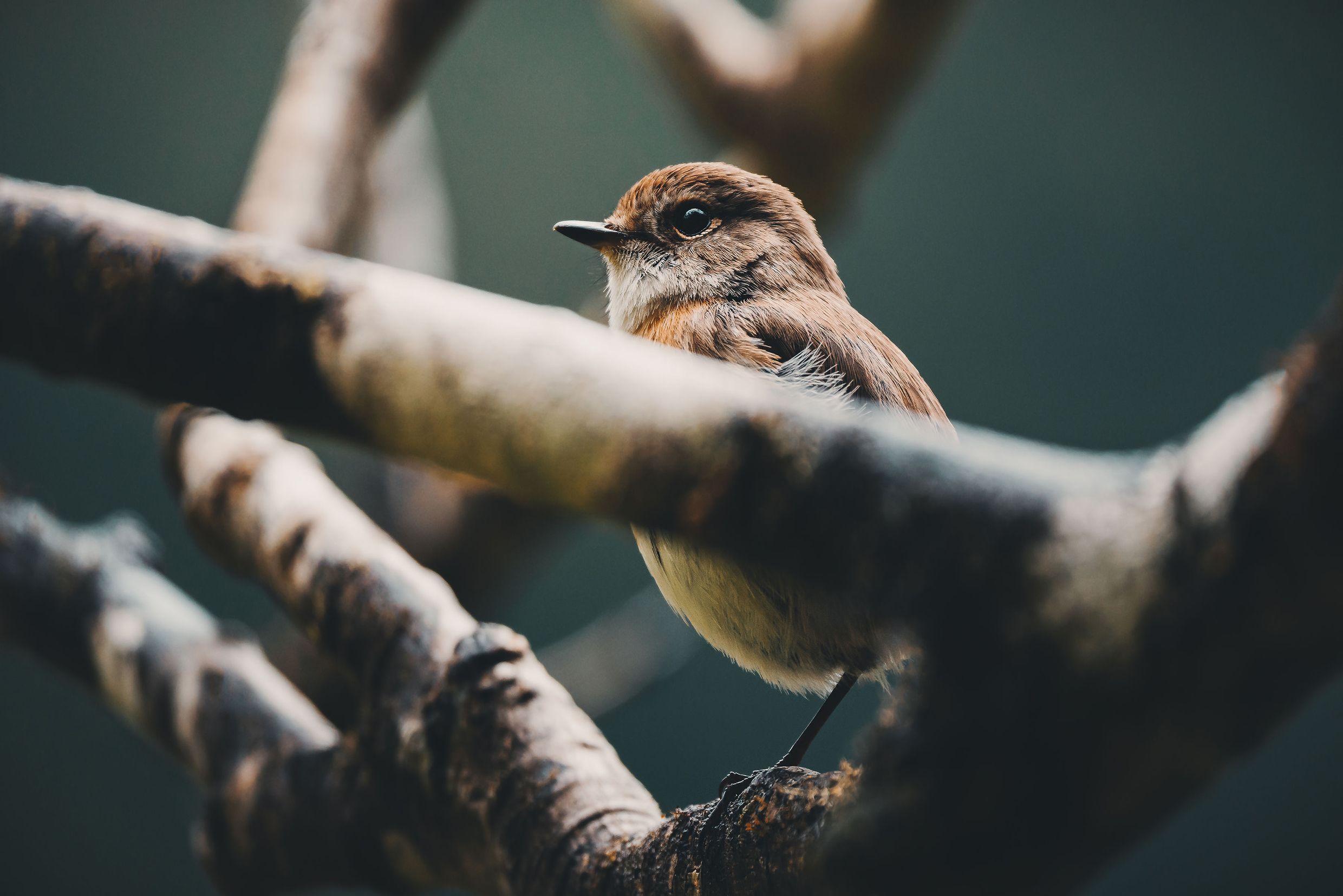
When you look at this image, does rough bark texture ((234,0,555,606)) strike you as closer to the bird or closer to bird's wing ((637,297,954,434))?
the bird

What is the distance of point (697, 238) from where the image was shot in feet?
6.64

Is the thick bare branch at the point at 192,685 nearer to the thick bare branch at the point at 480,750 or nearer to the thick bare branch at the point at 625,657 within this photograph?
the thick bare branch at the point at 480,750

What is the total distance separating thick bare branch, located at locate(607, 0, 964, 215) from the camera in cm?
309

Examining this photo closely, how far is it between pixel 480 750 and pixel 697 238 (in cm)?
116

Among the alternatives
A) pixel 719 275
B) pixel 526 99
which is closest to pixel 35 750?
pixel 526 99

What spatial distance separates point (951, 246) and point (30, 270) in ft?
15.2

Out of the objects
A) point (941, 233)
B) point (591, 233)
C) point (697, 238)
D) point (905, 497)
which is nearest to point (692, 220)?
point (697, 238)

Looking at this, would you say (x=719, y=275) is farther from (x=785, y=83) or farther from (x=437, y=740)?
(x=785, y=83)

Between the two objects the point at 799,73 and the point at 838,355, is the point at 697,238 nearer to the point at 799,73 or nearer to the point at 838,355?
the point at 838,355

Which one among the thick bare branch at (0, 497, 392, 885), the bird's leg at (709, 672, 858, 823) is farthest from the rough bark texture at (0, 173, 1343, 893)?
the thick bare branch at (0, 497, 392, 885)

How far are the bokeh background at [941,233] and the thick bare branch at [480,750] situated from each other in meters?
2.44

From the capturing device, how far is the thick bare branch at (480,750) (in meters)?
1.14

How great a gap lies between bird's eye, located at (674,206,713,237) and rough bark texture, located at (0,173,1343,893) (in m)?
1.23

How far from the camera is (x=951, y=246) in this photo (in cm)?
494
